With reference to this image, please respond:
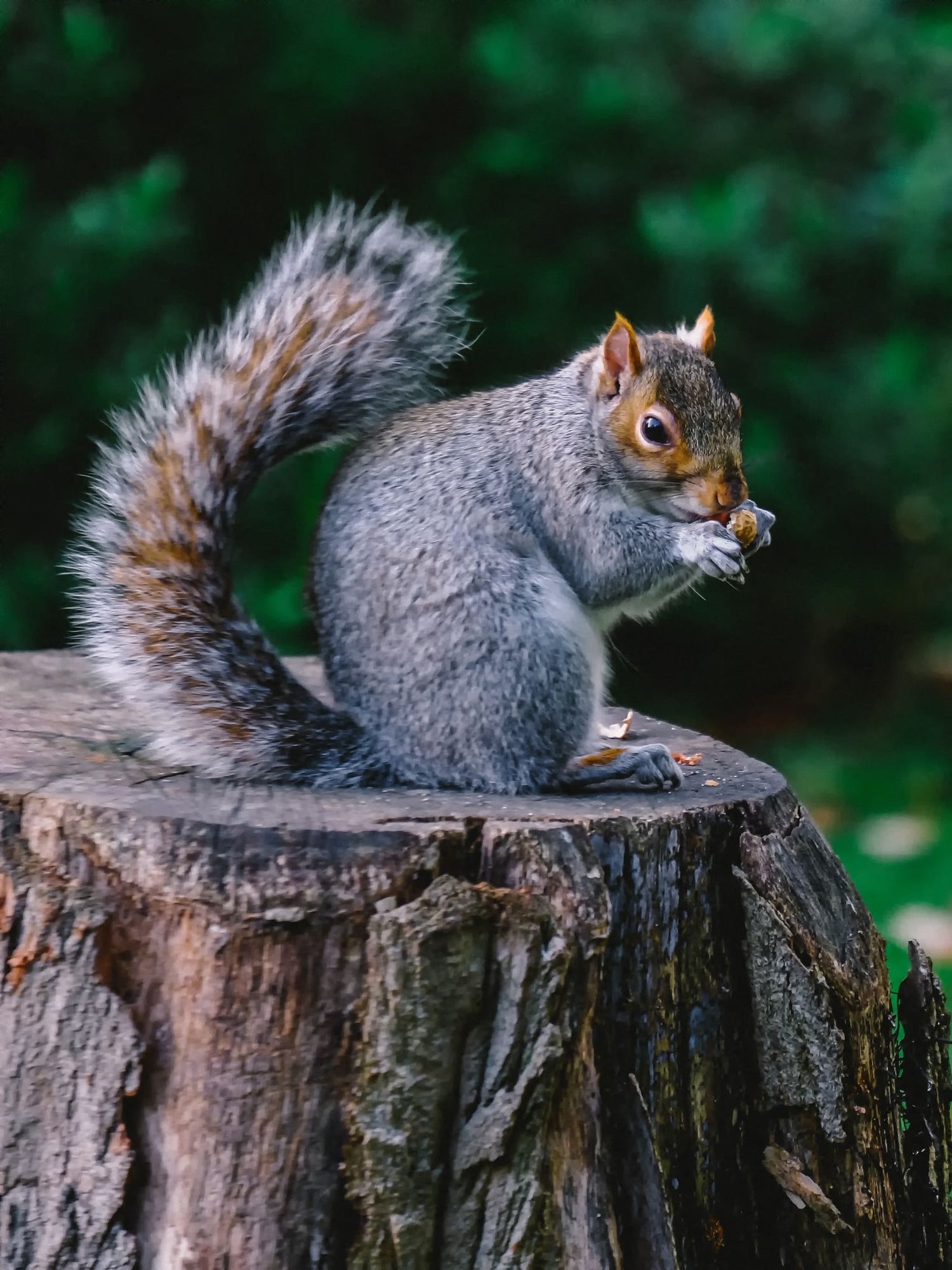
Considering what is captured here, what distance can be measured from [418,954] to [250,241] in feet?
5.68

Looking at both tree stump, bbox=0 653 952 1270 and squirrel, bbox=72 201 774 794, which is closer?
tree stump, bbox=0 653 952 1270

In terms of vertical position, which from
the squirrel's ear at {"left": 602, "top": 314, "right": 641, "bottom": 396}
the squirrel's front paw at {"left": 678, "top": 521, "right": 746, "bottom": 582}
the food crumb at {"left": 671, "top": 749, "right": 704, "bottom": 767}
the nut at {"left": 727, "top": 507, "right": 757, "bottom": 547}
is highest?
the squirrel's ear at {"left": 602, "top": 314, "right": 641, "bottom": 396}

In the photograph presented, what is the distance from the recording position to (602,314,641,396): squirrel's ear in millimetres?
1369

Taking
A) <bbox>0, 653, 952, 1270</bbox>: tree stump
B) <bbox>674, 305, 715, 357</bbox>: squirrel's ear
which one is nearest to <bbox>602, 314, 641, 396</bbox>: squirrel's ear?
<bbox>674, 305, 715, 357</bbox>: squirrel's ear

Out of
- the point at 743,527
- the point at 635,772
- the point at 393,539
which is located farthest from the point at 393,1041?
the point at 743,527

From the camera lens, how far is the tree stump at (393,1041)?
1021mm

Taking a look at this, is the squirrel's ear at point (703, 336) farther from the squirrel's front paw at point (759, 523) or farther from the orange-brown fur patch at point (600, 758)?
the orange-brown fur patch at point (600, 758)

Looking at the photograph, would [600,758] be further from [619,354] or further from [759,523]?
[619,354]

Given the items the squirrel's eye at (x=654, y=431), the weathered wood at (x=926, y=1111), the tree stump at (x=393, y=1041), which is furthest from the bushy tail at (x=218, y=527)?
the weathered wood at (x=926, y=1111)

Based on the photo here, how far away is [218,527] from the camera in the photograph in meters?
1.32

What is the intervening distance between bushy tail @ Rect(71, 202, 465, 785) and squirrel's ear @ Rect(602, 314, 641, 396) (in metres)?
0.21

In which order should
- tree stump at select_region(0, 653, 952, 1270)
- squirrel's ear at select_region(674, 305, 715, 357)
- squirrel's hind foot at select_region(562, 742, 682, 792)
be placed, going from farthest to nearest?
squirrel's ear at select_region(674, 305, 715, 357), squirrel's hind foot at select_region(562, 742, 682, 792), tree stump at select_region(0, 653, 952, 1270)

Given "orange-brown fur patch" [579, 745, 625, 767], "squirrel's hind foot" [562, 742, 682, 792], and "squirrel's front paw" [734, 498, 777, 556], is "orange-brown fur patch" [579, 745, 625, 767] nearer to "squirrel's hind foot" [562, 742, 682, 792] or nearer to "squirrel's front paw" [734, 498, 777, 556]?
"squirrel's hind foot" [562, 742, 682, 792]

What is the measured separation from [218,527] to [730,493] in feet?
1.54
